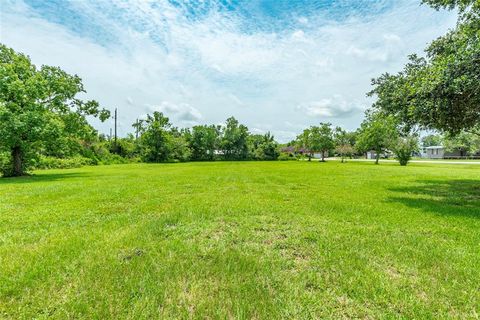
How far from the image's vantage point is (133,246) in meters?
4.30

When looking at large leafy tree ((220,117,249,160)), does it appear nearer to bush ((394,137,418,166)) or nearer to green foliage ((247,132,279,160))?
green foliage ((247,132,279,160))

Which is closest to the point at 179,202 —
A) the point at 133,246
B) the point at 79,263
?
the point at 133,246

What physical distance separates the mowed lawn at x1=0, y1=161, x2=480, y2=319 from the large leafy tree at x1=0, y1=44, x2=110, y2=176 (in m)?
10.2

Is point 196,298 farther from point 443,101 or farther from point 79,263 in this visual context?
point 443,101

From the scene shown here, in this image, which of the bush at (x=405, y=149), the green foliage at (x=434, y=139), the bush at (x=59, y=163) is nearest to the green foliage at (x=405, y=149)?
the bush at (x=405, y=149)

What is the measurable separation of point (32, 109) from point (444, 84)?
20773mm

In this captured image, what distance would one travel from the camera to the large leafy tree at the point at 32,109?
48.4ft

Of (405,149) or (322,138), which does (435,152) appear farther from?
(405,149)

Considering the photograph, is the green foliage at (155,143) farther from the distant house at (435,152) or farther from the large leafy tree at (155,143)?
the distant house at (435,152)

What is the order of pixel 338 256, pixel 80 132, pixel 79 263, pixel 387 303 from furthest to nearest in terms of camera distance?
pixel 80 132
pixel 338 256
pixel 79 263
pixel 387 303

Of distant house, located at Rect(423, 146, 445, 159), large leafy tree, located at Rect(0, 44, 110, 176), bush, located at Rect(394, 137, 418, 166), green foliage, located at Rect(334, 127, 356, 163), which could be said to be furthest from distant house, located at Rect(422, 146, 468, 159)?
large leafy tree, located at Rect(0, 44, 110, 176)

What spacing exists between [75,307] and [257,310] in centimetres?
189

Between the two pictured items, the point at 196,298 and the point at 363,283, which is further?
the point at 363,283

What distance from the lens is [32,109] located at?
15.8 meters
